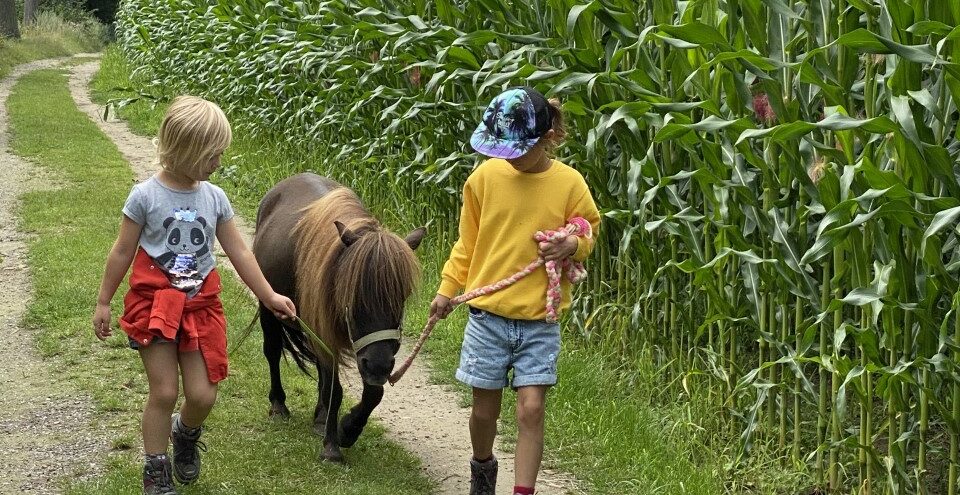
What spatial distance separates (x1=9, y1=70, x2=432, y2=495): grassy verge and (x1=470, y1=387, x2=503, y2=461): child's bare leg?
0.52 metres

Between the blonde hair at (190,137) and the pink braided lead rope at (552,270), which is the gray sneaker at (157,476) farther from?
the pink braided lead rope at (552,270)

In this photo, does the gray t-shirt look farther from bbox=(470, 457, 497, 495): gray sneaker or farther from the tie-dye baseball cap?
bbox=(470, 457, 497, 495): gray sneaker

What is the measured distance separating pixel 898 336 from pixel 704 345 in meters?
1.59

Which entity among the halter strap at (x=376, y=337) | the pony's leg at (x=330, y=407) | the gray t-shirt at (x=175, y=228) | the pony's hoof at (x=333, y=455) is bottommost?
the pony's hoof at (x=333, y=455)

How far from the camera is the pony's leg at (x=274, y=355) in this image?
18.5 ft

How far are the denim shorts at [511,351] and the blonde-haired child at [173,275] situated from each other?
95cm

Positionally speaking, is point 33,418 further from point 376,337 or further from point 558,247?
point 558,247

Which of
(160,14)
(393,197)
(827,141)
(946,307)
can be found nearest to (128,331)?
(827,141)

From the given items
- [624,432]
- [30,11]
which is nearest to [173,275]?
[624,432]

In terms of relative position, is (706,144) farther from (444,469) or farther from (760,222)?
(444,469)

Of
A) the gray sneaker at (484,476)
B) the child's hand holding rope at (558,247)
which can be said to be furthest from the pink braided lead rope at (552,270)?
the gray sneaker at (484,476)

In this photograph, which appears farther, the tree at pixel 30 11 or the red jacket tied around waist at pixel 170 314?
the tree at pixel 30 11

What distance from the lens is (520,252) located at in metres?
4.14

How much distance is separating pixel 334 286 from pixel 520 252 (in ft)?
3.17
